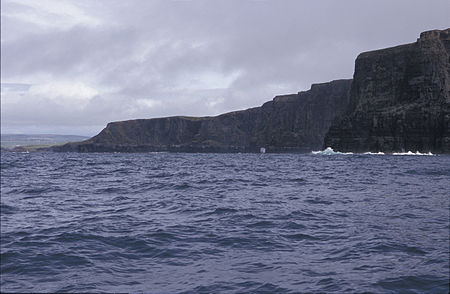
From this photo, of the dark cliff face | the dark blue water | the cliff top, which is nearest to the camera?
the dark blue water

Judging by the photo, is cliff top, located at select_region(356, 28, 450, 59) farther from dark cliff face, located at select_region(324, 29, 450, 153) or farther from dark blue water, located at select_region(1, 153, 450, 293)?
dark blue water, located at select_region(1, 153, 450, 293)

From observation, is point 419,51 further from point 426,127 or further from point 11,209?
point 11,209

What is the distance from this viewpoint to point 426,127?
5037 inches

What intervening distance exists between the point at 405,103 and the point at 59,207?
14267cm

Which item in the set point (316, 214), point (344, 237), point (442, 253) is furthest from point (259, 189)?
point (442, 253)

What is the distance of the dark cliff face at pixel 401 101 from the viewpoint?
129 metres

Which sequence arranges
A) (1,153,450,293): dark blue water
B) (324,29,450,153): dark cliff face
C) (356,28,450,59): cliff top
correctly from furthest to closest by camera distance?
(356,28,450,59): cliff top
(324,29,450,153): dark cliff face
(1,153,450,293): dark blue water

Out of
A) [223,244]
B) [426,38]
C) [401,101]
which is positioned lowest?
[223,244]

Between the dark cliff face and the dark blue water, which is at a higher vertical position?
the dark cliff face

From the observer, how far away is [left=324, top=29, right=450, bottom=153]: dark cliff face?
128625mm

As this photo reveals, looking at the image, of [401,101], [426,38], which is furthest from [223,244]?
[426,38]

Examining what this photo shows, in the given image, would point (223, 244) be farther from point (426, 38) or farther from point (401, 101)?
point (426, 38)

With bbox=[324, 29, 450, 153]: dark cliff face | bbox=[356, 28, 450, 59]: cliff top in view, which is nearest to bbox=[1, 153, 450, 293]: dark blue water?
bbox=[324, 29, 450, 153]: dark cliff face

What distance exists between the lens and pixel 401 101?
14362cm
